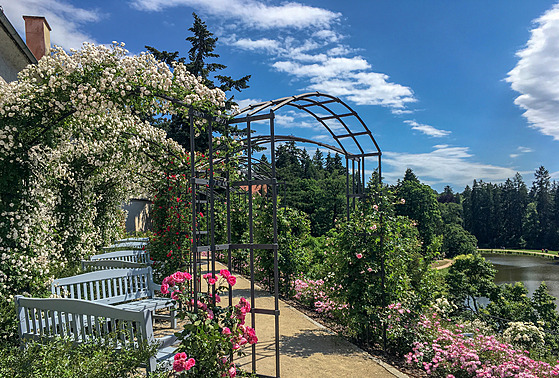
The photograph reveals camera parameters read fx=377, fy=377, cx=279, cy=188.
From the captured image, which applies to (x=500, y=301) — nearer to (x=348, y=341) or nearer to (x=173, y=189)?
(x=348, y=341)

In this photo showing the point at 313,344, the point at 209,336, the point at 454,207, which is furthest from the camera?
the point at 454,207

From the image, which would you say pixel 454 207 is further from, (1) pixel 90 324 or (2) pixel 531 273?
(1) pixel 90 324

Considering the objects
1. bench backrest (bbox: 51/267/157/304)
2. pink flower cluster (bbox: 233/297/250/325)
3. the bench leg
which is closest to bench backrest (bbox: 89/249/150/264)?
bench backrest (bbox: 51/267/157/304)

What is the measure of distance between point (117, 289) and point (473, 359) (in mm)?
4476

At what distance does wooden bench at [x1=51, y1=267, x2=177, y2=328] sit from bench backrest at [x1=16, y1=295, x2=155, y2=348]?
613 mm

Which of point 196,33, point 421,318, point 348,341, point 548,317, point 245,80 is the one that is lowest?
point 548,317

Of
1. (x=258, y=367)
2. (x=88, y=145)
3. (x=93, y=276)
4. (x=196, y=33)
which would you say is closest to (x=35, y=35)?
(x=88, y=145)

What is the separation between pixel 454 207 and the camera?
2192 inches

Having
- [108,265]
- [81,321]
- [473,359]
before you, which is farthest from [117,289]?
[473,359]

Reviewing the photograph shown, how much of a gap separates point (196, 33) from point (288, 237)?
1720cm

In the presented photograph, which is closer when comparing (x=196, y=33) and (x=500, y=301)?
(x=500, y=301)

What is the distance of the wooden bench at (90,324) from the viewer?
10.3 ft

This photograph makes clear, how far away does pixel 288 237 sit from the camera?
8.06 metres

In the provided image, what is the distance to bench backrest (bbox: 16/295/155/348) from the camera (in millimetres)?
3159
